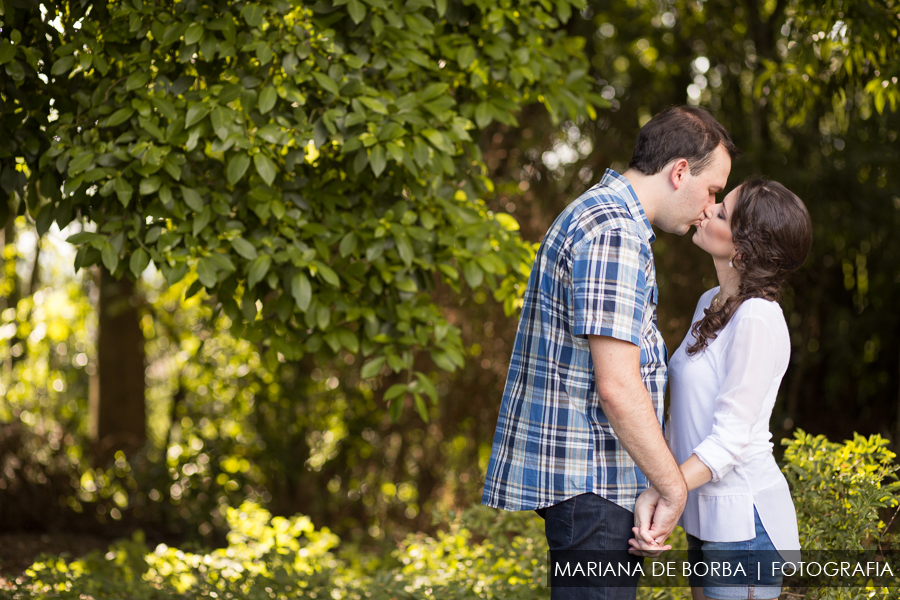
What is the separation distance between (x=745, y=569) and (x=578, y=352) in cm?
66

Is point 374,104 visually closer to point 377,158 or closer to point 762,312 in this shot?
point 377,158

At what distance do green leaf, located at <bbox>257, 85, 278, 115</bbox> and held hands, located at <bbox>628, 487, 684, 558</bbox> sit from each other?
1.65 m

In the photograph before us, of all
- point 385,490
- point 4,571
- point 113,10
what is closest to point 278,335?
point 113,10

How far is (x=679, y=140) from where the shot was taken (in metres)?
1.81

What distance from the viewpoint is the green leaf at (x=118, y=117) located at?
2.34 metres

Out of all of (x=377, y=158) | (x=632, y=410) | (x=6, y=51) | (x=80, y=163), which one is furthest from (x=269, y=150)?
(x=632, y=410)

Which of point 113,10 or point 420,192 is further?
point 420,192

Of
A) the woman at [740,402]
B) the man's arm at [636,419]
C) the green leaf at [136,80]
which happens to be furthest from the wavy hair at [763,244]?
the green leaf at [136,80]

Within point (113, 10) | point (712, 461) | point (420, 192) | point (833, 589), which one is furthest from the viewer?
point (420, 192)

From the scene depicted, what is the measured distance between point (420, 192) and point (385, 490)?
136 inches

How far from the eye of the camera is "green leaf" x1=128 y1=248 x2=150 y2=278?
7.75 ft

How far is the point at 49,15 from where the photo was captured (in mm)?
2514

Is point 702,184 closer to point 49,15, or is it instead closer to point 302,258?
point 302,258

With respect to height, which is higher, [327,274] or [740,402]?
[327,274]
